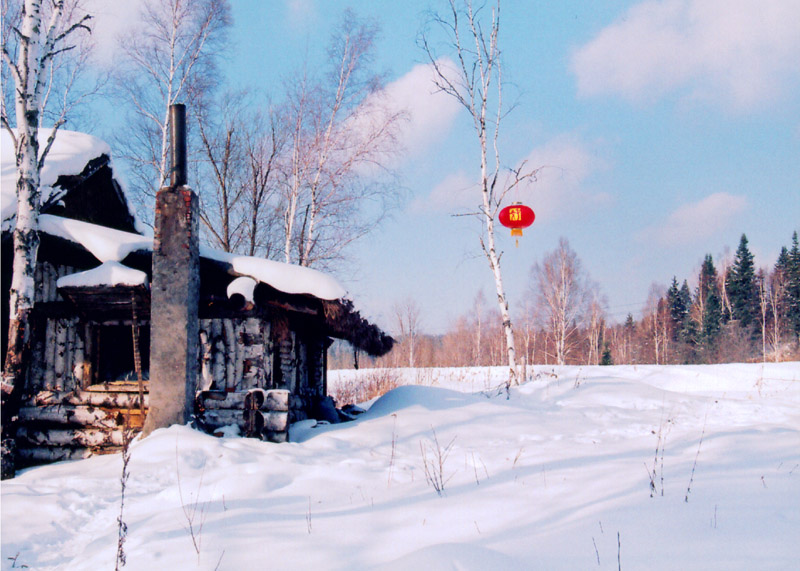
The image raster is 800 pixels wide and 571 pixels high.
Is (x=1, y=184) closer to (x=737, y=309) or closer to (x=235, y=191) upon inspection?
(x=235, y=191)

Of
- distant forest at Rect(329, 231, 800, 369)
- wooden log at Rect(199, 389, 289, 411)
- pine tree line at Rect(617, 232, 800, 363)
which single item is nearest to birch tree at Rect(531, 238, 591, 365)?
distant forest at Rect(329, 231, 800, 369)

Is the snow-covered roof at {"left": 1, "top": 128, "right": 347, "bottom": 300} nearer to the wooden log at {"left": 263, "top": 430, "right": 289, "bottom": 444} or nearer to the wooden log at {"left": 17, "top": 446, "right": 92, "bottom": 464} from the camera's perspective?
the wooden log at {"left": 263, "top": 430, "right": 289, "bottom": 444}

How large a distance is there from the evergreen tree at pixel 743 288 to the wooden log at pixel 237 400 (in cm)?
4235

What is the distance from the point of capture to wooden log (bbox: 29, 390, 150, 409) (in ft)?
24.6

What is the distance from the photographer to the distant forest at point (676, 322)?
3131cm

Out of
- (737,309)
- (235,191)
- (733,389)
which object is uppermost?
Answer: (235,191)

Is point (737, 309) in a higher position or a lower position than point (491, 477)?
higher

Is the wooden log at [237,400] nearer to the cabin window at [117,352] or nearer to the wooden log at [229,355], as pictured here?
the wooden log at [229,355]

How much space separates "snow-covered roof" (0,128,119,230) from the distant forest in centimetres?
2357

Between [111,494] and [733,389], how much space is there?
57.0 ft

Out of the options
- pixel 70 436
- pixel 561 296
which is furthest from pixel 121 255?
pixel 561 296

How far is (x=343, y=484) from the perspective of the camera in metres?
5.17

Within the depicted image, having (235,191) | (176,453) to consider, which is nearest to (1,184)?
(176,453)

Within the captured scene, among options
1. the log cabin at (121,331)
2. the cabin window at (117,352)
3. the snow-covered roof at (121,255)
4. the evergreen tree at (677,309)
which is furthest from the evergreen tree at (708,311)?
the cabin window at (117,352)
